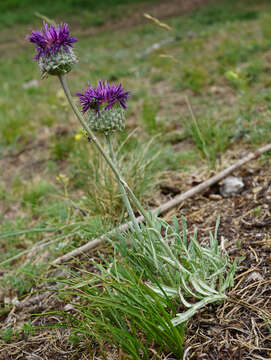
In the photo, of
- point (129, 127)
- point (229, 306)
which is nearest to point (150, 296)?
point (229, 306)

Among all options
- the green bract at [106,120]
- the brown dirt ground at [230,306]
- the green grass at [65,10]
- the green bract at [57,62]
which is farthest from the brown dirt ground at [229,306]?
the green grass at [65,10]

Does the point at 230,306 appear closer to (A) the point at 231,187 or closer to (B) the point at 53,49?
(A) the point at 231,187

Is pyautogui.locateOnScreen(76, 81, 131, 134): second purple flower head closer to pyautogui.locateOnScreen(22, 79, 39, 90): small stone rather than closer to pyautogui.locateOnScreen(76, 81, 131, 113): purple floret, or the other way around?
pyautogui.locateOnScreen(76, 81, 131, 113): purple floret

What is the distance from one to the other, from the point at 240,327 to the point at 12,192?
9.29ft

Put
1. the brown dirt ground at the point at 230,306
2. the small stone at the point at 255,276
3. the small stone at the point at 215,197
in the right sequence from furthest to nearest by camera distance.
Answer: the small stone at the point at 215,197 < the small stone at the point at 255,276 < the brown dirt ground at the point at 230,306

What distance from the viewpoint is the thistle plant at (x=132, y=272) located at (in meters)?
1.44

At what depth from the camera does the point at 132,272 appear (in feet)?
4.76

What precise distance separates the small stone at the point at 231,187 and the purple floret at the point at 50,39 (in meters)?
1.64

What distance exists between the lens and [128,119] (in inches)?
196

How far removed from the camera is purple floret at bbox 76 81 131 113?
5.17 feet

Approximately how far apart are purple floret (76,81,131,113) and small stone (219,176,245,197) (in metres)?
1.38

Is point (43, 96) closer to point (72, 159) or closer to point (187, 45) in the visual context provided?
point (187, 45)

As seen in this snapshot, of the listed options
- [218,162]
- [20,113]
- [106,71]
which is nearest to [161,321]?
[218,162]

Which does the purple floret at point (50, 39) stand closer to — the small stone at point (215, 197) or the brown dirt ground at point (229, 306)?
the brown dirt ground at point (229, 306)
